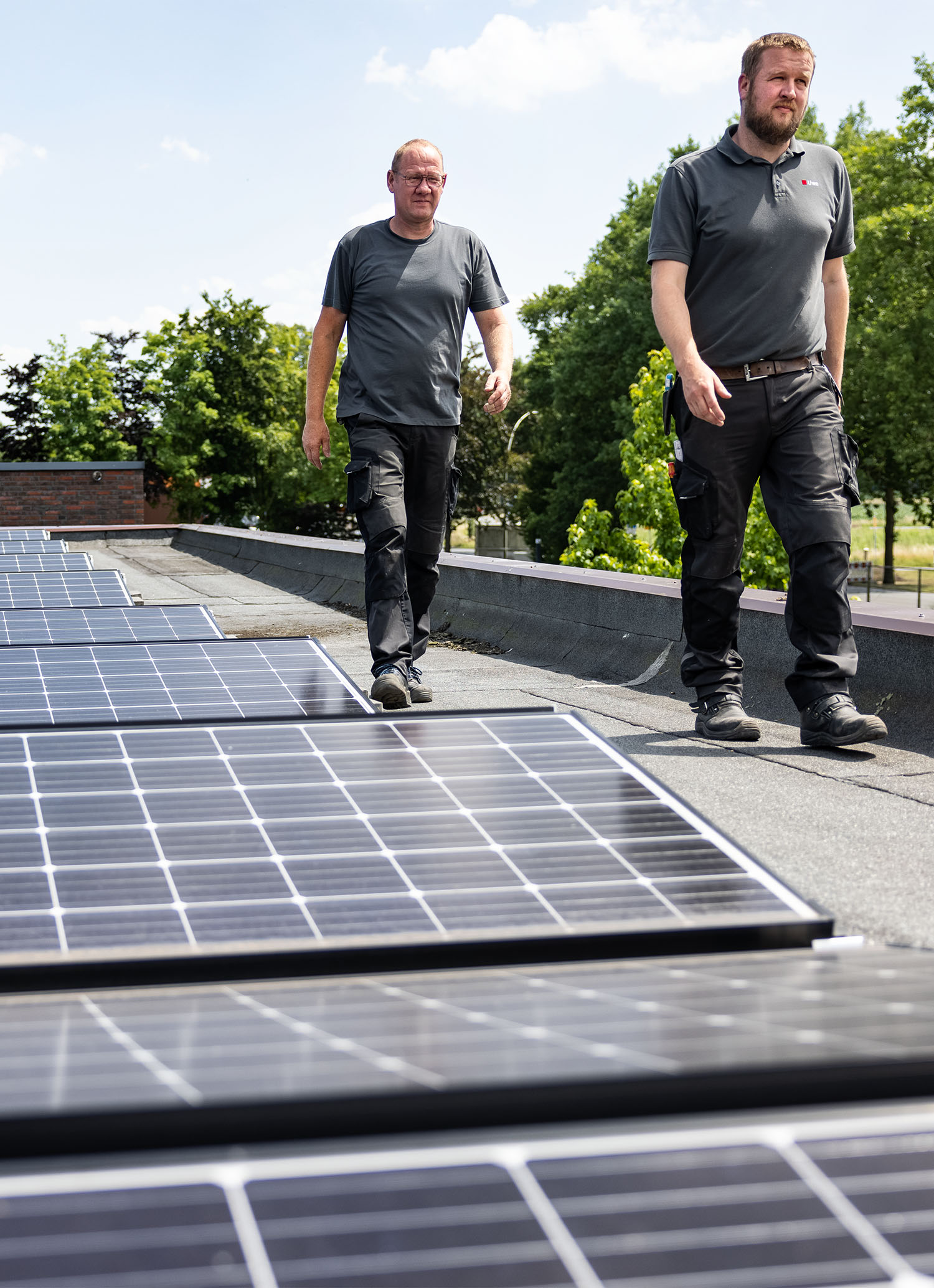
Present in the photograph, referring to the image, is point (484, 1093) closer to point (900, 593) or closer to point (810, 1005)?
point (810, 1005)

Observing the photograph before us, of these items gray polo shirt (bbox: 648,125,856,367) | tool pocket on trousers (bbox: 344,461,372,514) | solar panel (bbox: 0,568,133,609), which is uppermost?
gray polo shirt (bbox: 648,125,856,367)

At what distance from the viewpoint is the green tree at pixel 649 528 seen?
31.7 meters

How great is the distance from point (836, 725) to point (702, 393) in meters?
1.36

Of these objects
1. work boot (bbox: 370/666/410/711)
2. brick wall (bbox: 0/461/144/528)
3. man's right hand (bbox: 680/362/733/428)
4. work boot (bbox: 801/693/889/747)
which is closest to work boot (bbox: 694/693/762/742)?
work boot (bbox: 801/693/889/747)

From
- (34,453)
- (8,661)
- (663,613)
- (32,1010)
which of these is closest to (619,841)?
(32,1010)

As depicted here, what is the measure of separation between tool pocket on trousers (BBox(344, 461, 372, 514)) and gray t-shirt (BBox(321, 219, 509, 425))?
0.24 metres

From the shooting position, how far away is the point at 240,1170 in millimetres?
1428

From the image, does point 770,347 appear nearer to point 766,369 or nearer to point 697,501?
point 766,369

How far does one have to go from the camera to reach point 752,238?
543 cm

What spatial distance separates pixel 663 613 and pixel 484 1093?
6.47m

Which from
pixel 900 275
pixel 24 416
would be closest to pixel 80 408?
pixel 24 416

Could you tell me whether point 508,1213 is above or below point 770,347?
below

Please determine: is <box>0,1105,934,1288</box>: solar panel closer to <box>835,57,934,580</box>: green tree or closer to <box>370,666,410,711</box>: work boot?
<box>370,666,410,711</box>: work boot

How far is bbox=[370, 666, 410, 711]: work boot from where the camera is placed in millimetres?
5953
